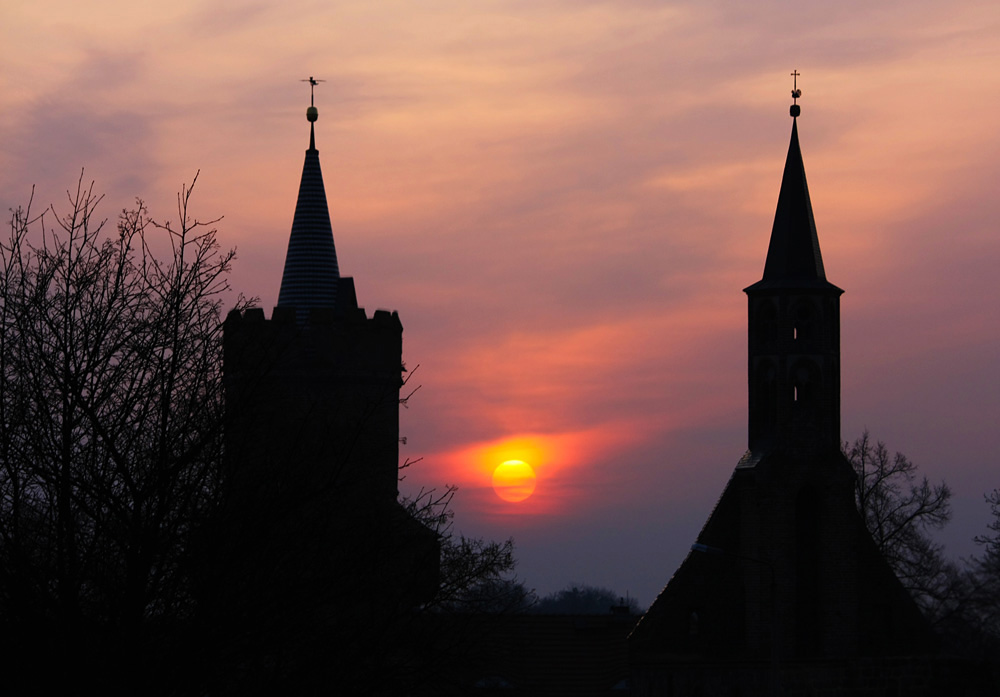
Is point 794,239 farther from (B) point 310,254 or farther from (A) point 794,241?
(B) point 310,254

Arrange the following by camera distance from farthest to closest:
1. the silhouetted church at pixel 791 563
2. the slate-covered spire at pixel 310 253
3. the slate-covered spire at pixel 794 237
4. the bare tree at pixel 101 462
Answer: the slate-covered spire at pixel 794 237
the slate-covered spire at pixel 310 253
the silhouetted church at pixel 791 563
the bare tree at pixel 101 462

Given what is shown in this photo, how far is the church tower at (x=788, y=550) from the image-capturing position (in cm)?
5012

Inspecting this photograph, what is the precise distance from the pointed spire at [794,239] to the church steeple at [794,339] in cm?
3

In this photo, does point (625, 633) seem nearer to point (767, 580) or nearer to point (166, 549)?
point (767, 580)

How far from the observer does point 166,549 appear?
543 inches

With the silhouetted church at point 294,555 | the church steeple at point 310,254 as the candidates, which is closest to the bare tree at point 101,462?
the silhouetted church at point 294,555

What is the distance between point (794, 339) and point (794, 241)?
3423 millimetres

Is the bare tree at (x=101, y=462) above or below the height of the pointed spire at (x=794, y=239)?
below

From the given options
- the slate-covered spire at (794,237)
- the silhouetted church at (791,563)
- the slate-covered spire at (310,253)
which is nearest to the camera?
the silhouetted church at (791,563)

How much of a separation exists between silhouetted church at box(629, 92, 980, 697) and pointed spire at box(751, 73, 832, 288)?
0.16 ft

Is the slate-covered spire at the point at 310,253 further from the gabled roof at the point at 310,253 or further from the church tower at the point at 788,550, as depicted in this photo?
the church tower at the point at 788,550

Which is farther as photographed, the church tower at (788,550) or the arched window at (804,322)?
the arched window at (804,322)

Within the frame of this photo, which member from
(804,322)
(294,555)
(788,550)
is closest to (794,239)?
(804,322)

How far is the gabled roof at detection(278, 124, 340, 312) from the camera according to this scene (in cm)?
5159
